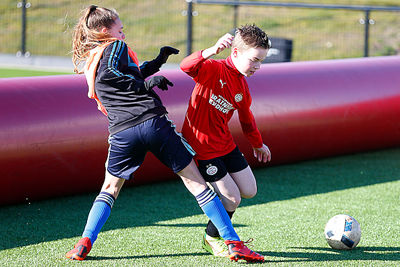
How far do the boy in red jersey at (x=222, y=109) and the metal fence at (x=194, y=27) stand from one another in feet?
31.0

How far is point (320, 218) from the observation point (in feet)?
16.5

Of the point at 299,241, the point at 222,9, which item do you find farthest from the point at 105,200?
the point at 222,9

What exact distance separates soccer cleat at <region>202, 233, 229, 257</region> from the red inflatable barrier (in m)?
1.66

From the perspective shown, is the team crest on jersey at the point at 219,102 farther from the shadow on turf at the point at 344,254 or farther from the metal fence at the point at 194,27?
the metal fence at the point at 194,27

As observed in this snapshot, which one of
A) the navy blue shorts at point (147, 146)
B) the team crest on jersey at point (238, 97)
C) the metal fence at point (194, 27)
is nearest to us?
the navy blue shorts at point (147, 146)

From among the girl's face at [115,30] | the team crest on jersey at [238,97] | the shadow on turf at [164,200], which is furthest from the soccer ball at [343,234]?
the girl's face at [115,30]

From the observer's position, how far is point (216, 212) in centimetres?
396

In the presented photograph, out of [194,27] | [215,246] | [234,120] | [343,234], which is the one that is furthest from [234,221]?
[194,27]

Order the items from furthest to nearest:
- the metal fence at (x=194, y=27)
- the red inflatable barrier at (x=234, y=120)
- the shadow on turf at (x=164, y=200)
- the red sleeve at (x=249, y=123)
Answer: the metal fence at (x=194, y=27) → the red inflatable barrier at (x=234, y=120) → the shadow on turf at (x=164, y=200) → the red sleeve at (x=249, y=123)

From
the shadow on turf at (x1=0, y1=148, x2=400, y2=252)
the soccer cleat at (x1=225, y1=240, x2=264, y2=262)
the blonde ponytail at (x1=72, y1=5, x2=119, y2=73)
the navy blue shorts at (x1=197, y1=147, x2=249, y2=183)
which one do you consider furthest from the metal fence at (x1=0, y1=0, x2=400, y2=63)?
the soccer cleat at (x1=225, y1=240, x2=264, y2=262)

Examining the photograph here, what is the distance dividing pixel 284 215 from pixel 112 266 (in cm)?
169

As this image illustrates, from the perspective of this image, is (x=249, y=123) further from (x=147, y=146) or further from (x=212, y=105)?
(x=147, y=146)

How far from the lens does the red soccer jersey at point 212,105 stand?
4.03m

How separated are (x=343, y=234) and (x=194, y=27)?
1235cm
